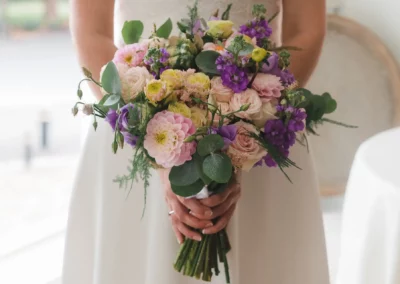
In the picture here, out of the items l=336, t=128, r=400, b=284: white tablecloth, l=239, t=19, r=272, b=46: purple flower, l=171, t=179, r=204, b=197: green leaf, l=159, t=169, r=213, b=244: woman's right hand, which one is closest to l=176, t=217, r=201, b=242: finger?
l=159, t=169, r=213, b=244: woman's right hand

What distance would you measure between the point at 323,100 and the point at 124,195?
412mm

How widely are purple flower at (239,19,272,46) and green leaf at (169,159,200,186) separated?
23 centimetres

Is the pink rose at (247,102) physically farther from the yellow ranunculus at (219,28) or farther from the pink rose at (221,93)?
the yellow ranunculus at (219,28)

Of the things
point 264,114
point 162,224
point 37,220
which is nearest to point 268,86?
point 264,114

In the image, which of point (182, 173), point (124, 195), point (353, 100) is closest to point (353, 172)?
point (124, 195)

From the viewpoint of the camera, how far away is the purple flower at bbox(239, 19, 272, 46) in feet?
3.08

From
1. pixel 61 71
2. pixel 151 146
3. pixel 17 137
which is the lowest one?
pixel 17 137

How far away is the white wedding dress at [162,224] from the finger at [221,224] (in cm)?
9

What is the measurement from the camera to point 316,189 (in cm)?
121

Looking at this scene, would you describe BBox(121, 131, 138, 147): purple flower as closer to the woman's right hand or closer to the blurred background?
the woman's right hand

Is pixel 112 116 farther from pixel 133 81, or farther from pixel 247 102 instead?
pixel 247 102

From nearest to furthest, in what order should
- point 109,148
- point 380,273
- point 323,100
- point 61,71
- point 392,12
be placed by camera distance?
point 323,100 < point 109,148 < point 380,273 < point 392,12 < point 61,71

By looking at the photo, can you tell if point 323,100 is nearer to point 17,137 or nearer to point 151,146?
point 151,146

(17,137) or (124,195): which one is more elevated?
(124,195)
